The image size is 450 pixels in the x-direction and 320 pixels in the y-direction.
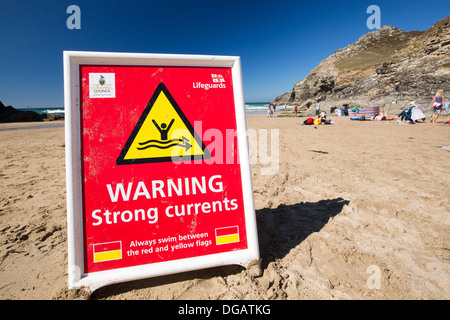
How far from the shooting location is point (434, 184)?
298 cm

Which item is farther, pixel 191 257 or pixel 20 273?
pixel 20 273

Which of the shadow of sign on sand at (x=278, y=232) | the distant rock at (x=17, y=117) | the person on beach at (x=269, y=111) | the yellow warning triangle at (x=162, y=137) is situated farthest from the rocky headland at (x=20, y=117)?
the shadow of sign on sand at (x=278, y=232)

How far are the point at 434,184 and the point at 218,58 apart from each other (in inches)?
138

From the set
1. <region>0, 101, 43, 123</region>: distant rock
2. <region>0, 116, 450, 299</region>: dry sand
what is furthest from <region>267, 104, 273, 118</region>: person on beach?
<region>0, 101, 43, 123</region>: distant rock

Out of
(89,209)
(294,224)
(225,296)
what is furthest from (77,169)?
(294,224)

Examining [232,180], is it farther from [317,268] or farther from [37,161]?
[37,161]

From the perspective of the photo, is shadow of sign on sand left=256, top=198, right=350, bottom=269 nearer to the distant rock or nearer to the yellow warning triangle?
the yellow warning triangle

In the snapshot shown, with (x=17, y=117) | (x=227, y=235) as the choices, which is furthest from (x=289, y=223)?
(x=17, y=117)

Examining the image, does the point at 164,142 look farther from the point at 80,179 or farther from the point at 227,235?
the point at 227,235

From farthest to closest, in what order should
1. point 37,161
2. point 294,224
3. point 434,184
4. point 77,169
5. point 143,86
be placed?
point 37,161 < point 434,184 < point 294,224 < point 143,86 < point 77,169

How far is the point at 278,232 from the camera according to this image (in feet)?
6.55

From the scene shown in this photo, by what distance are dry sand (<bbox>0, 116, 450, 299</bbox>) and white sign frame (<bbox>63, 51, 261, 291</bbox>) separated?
0.50 ft

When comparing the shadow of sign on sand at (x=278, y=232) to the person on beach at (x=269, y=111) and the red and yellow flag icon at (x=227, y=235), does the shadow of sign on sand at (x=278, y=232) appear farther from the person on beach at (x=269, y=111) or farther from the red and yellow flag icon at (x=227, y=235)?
the person on beach at (x=269, y=111)

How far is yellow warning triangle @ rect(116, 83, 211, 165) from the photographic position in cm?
145
